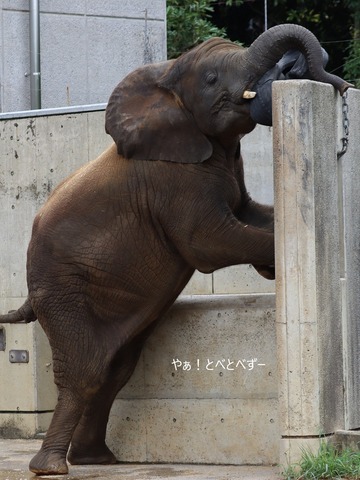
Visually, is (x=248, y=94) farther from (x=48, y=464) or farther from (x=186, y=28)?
(x=186, y=28)

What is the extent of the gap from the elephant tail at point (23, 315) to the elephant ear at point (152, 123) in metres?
1.56

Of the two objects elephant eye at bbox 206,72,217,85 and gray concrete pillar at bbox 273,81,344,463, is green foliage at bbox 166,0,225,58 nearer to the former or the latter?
elephant eye at bbox 206,72,217,85

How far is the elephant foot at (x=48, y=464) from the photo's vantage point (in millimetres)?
9297

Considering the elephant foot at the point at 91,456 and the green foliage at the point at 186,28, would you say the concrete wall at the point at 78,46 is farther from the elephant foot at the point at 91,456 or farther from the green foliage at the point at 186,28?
the green foliage at the point at 186,28

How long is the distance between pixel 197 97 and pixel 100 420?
2391 mm

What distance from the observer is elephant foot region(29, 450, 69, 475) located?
930 centimetres

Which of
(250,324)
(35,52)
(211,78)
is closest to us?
(211,78)

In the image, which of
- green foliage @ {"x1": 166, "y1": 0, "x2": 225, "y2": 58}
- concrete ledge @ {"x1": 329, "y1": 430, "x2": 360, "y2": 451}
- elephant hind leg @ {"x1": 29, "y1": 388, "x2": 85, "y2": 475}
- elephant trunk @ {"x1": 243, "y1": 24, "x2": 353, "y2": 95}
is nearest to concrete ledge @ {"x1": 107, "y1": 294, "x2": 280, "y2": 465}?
elephant hind leg @ {"x1": 29, "y1": 388, "x2": 85, "y2": 475}

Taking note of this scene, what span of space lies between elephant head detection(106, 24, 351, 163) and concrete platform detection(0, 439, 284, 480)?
→ 1978mm

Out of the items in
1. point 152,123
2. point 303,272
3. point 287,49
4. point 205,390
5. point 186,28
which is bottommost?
point 205,390

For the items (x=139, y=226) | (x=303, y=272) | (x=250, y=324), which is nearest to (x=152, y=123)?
(x=139, y=226)

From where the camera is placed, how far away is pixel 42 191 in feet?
38.4

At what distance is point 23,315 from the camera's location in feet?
34.5

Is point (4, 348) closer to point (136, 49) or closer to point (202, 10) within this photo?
point (136, 49)
